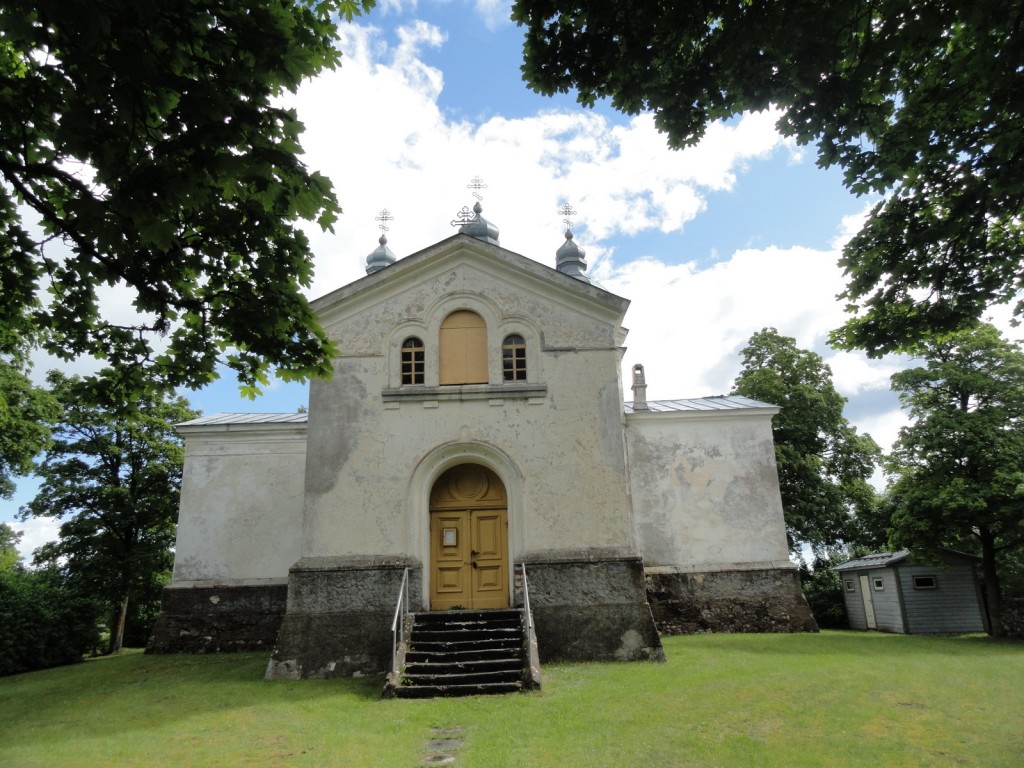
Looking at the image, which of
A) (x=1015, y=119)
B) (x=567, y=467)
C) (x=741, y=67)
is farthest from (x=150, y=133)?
(x=567, y=467)

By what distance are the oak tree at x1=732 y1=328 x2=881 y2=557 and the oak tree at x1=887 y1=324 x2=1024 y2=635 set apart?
8.47m

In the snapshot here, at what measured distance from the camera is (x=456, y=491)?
556 inches

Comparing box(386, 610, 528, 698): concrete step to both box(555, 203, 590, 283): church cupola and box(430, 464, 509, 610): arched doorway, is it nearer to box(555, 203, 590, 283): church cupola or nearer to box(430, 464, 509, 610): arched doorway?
box(430, 464, 509, 610): arched doorway

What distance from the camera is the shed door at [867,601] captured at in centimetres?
2234

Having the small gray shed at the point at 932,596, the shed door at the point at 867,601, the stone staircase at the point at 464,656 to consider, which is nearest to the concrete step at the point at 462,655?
the stone staircase at the point at 464,656

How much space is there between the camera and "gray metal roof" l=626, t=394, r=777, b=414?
18391 millimetres

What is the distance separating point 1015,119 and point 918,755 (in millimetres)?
6233

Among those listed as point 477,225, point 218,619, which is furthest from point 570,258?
point 218,619

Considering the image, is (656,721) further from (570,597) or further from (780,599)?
(780,599)

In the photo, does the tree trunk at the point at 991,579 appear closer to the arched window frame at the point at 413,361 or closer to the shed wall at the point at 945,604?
the shed wall at the point at 945,604

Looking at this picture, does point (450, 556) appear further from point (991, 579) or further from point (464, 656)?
point (991, 579)

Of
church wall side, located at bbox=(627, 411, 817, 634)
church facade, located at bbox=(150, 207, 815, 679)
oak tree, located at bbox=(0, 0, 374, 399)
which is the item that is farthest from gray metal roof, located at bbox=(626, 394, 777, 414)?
oak tree, located at bbox=(0, 0, 374, 399)

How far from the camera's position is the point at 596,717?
8.48 m

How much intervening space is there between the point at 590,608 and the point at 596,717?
4215mm
